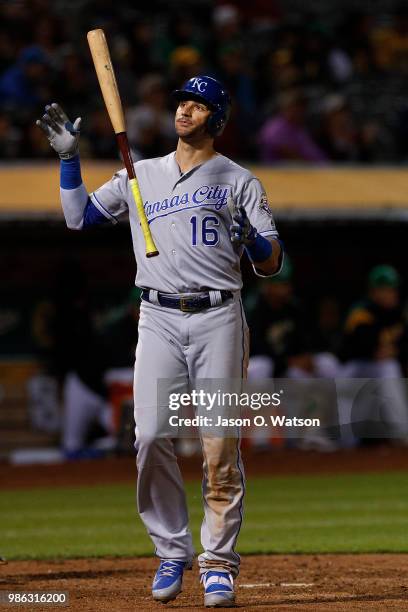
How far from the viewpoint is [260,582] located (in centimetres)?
588

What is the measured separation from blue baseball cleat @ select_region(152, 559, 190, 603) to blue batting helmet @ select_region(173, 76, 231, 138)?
1713 millimetres

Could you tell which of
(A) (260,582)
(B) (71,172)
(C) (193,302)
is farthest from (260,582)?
(B) (71,172)

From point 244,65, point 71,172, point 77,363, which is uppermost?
point 244,65

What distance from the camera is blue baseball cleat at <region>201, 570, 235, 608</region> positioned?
4902 mm

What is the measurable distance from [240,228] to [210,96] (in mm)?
629

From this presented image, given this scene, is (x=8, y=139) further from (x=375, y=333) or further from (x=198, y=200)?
(x=198, y=200)

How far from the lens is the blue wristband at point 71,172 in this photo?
5.31 meters

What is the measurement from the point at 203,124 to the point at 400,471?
6468 mm

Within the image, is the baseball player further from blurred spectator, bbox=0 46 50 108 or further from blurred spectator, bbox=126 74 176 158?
blurred spectator, bbox=0 46 50 108

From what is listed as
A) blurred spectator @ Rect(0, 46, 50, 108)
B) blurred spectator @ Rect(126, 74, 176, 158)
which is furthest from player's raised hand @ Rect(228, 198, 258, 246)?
blurred spectator @ Rect(0, 46, 50, 108)

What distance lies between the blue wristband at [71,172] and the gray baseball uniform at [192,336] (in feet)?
1.01

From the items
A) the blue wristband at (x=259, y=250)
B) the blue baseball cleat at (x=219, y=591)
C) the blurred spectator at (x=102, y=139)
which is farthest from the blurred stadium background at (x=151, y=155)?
the blue baseball cleat at (x=219, y=591)

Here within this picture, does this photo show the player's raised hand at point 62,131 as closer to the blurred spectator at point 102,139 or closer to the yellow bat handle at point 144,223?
the yellow bat handle at point 144,223

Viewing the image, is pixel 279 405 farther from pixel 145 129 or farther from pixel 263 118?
pixel 263 118
